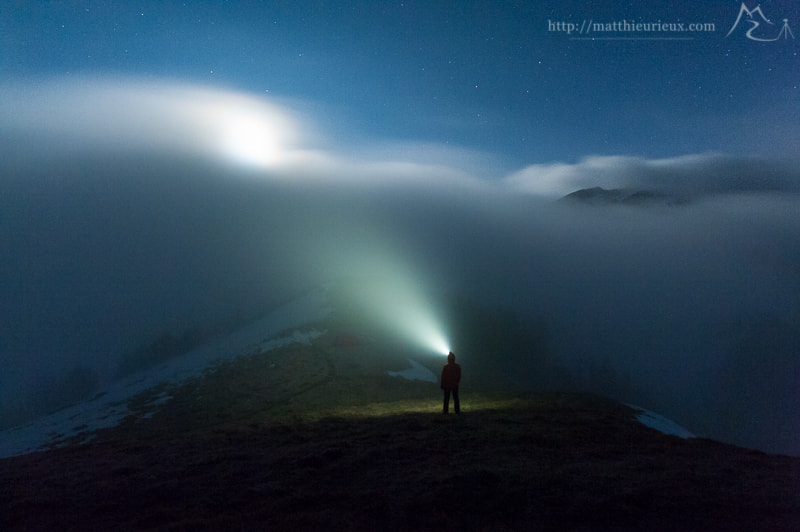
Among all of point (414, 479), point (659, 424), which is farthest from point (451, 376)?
point (659, 424)

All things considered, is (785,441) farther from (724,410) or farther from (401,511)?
(401,511)

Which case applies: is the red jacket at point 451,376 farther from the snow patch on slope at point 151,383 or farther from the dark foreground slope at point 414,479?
the snow patch on slope at point 151,383

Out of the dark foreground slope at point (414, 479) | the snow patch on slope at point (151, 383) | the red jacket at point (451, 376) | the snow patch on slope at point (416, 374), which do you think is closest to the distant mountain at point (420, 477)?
the dark foreground slope at point (414, 479)

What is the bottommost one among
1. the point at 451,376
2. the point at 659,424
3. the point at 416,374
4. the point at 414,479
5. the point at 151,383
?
the point at 151,383

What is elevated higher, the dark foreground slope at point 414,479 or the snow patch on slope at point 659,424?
the dark foreground slope at point 414,479

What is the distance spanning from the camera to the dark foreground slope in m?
10.1

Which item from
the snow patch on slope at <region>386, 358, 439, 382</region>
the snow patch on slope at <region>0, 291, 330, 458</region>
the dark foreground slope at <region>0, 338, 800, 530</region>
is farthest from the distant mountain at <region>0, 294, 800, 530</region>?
the snow patch on slope at <region>0, 291, 330, 458</region>

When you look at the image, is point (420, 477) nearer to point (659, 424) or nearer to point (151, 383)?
point (659, 424)

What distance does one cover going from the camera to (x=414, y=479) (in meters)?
12.4

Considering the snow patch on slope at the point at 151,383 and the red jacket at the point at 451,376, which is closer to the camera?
the red jacket at the point at 451,376

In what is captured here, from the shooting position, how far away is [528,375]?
249 feet

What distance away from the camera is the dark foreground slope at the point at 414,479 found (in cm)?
1014

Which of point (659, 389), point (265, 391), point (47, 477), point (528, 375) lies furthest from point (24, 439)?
point (659, 389)

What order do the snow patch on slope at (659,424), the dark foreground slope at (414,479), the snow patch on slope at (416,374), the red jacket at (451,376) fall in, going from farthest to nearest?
the snow patch on slope at (416,374) < the snow patch on slope at (659,424) < the red jacket at (451,376) < the dark foreground slope at (414,479)
